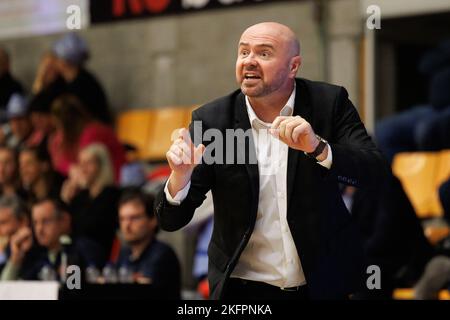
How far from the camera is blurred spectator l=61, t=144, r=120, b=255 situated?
8633mm

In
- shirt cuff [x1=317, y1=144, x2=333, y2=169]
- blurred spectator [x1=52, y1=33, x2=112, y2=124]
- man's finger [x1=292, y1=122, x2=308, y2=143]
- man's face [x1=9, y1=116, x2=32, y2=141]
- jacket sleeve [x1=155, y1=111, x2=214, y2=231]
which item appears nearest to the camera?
man's finger [x1=292, y1=122, x2=308, y2=143]

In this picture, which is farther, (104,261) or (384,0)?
(384,0)

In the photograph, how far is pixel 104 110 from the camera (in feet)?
36.0

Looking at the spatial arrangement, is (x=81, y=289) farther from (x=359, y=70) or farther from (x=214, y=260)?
(x=359, y=70)

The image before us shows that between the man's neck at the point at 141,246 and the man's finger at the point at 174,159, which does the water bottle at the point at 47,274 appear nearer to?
the man's neck at the point at 141,246

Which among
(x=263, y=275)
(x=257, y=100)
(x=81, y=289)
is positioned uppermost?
(x=257, y=100)

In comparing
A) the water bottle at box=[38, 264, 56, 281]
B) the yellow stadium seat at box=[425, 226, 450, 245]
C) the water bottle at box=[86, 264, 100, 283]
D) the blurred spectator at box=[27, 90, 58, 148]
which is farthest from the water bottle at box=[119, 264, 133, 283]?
the blurred spectator at box=[27, 90, 58, 148]

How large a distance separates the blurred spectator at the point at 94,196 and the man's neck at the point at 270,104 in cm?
470

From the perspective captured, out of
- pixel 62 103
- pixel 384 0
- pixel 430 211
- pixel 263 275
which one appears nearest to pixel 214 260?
pixel 263 275

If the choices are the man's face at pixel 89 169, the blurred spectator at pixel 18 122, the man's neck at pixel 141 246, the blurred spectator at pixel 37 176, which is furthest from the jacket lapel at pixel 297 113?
the blurred spectator at pixel 18 122

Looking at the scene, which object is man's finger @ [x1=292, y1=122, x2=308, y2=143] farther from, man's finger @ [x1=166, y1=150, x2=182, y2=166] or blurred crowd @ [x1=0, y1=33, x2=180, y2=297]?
blurred crowd @ [x1=0, y1=33, x2=180, y2=297]

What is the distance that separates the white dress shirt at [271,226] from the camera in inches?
150

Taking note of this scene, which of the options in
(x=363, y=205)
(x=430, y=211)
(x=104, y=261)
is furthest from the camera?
(x=430, y=211)

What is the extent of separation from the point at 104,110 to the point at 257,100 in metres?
7.25
